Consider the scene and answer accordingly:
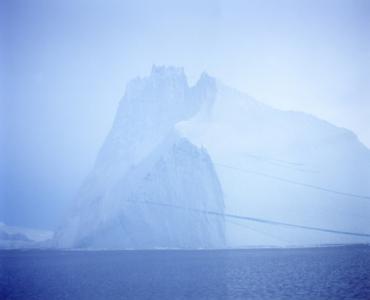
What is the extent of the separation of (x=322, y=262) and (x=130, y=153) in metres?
26.8

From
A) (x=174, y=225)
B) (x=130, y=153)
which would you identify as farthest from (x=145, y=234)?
(x=130, y=153)

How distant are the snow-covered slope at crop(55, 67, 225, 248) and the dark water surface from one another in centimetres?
631

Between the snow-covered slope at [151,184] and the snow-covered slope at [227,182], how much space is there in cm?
9

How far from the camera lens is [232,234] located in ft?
108

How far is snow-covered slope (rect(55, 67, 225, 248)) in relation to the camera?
3381 centimetres

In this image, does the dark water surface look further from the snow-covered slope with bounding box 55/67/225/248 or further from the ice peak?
the ice peak

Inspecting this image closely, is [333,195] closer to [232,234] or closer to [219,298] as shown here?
[232,234]

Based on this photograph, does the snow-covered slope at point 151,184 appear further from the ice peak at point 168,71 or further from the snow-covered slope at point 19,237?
the snow-covered slope at point 19,237

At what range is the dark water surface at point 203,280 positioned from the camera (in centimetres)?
1555

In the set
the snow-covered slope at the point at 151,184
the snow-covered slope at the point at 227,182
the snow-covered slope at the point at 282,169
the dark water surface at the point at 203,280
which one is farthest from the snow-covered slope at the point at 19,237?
the dark water surface at the point at 203,280

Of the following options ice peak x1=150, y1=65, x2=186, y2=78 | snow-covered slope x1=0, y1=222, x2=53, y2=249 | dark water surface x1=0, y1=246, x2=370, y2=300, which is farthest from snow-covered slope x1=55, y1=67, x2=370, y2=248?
snow-covered slope x1=0, y1=222, x2=53, y2=249

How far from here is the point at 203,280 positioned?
19359 mm

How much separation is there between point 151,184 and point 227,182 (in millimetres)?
6905

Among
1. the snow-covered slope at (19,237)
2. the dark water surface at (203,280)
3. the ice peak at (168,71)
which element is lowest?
the dark water surface at (203,280)
